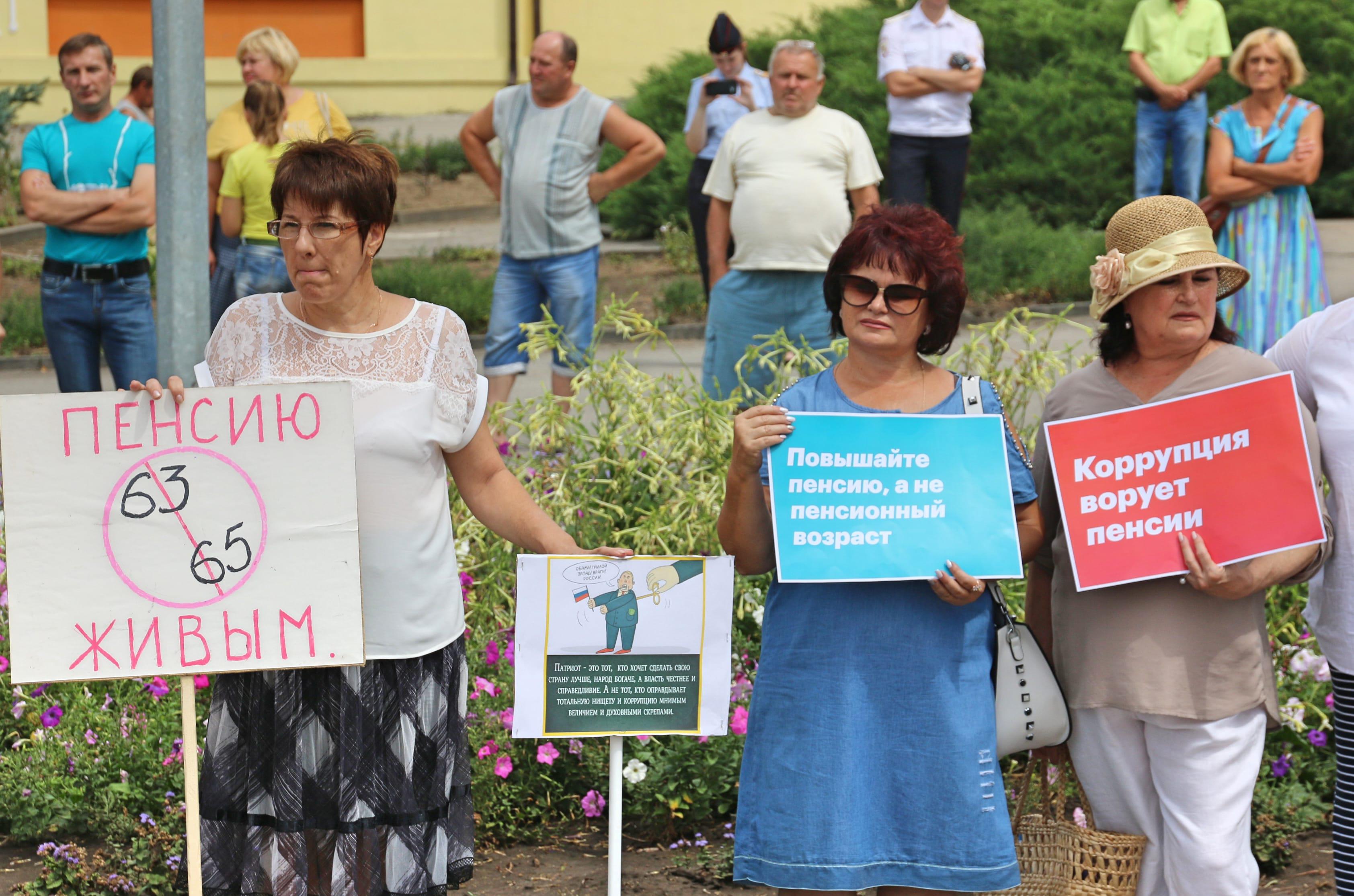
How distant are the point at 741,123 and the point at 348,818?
484 cm

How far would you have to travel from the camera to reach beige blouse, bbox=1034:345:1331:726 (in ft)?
10.3

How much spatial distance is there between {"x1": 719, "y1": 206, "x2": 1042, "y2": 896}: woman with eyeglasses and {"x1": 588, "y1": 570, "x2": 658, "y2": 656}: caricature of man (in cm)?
22

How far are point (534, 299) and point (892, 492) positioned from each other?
492 cm

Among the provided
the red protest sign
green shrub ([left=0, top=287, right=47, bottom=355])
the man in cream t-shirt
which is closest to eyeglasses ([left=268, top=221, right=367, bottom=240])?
the red protest sign

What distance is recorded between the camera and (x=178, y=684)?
15.2 ft

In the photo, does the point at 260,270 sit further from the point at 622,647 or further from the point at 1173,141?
the point at 1173,141

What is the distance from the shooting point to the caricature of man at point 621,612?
3.18 m

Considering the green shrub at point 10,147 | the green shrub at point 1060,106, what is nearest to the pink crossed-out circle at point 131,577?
the green shrub at point 10,147

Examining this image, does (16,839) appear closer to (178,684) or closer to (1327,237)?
(178,684)

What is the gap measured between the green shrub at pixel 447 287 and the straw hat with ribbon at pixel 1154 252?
30.4ft

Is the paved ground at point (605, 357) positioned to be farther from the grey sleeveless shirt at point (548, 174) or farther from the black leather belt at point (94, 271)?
the black leather belt at point (94, 271)

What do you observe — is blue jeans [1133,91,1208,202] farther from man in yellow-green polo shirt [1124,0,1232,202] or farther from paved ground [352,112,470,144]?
paved ground [352,112,470,144]

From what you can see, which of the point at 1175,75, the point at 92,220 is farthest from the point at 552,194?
the point at 1175,75

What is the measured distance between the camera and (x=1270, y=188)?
7.47 meters
